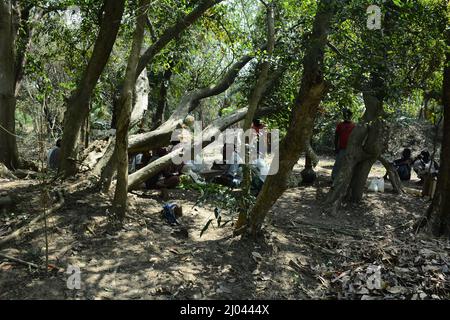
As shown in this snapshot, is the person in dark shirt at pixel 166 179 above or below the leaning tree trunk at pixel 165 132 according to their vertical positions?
below

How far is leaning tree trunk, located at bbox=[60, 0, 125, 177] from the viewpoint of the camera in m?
5.88

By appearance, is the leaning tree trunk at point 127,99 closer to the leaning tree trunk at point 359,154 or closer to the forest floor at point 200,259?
the forest floor at point 200,259

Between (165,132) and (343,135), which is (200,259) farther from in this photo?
(343,135)

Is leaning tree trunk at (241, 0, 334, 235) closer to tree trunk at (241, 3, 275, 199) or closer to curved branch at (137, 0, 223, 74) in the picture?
tree trunk at (241, 3, 275, 199)

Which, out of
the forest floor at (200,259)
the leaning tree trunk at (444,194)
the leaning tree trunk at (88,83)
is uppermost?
the leaning tree trunk at (88,83)

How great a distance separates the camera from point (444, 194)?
6.14m

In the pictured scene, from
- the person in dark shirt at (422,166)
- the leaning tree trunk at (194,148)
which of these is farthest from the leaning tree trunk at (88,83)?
the person in dark shirt at (422,166)

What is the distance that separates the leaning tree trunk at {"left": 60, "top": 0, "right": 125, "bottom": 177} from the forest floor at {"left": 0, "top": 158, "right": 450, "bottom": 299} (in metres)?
0.52

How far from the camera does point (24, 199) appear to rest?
19.2 feet

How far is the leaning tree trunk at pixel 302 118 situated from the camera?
421 centimetres

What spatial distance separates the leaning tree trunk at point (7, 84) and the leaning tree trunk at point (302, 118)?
552cm

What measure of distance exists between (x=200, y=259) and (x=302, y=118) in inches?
76.1
